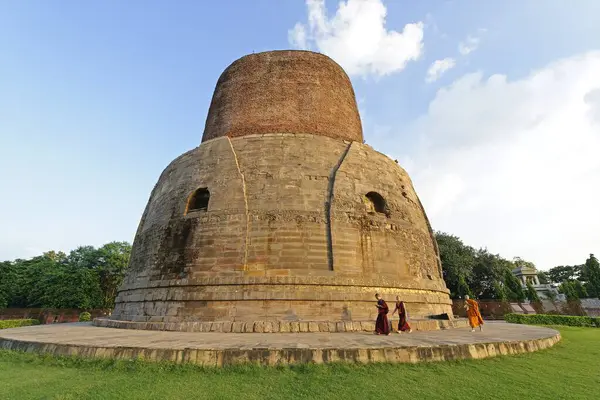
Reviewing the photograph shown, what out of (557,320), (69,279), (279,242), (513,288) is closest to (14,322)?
(69,279)

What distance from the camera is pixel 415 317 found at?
10.2 meters

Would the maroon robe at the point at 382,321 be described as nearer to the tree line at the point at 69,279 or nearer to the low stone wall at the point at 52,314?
the low stone wall at the point at 52,314

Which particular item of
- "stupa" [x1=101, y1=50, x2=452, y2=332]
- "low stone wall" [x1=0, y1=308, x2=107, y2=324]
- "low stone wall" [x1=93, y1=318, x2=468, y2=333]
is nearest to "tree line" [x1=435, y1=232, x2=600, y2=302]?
"stupa" [x1=101, y1=50, x2=452, y2=332]

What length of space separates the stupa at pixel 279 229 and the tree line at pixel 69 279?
66.8 feet

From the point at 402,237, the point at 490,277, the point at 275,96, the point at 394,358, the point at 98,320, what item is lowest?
the point at 394,358

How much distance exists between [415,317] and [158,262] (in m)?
8.18

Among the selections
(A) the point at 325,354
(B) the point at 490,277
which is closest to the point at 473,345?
(A) the point at 325,354

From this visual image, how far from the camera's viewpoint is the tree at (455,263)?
87.8 feet

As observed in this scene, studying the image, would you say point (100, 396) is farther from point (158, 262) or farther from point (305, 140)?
point (305, 140)

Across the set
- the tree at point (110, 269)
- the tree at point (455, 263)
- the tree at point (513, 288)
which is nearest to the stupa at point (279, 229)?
the tree at point (455, 263)

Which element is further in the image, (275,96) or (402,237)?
(275,96)

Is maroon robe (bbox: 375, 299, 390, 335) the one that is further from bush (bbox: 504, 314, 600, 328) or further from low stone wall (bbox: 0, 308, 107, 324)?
low stone wall (bbox: 0, 308, 107, 324)

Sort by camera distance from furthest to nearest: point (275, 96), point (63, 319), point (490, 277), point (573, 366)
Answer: point (490, 277) < point (63, 319) < point (275, 96) < point (573, 366)

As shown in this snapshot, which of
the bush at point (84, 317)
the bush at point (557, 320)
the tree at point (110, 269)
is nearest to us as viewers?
the bush at point (557, 320)
